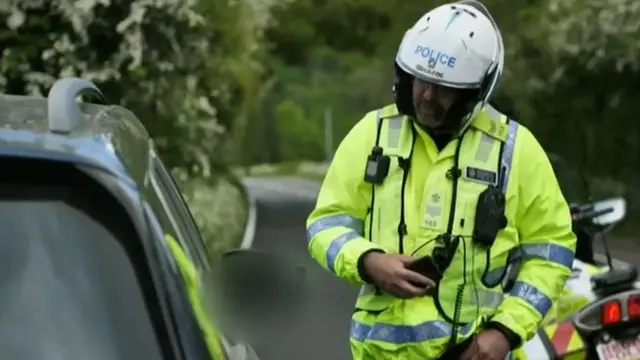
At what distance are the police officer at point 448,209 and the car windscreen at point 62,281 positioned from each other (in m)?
1.31

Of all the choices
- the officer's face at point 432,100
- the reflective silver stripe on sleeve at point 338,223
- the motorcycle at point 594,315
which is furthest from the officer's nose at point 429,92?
the motorcycle at point 594,315

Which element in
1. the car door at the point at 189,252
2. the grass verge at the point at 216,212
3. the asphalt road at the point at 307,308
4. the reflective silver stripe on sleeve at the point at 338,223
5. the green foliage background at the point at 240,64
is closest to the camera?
the car door at the point at 189,252

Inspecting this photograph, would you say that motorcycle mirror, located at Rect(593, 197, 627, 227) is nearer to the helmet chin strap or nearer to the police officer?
the police officer

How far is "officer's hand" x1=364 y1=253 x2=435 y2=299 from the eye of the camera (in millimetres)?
3727

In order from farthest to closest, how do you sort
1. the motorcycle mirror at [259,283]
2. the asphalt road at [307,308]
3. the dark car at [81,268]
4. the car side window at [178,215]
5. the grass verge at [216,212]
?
the grass verge at [216,212] < the asphalt road at [307,308] < the motorcycle mirror at [259,283] < the car side window at [178,215] < the dark car at [81,268]

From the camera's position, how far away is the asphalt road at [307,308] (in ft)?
17.0

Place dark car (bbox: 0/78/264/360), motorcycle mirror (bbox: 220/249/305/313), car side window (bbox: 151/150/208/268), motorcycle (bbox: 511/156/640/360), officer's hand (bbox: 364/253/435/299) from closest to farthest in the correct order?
dark car (bbox: 0/78/264/360), car side window (bbox: 151/150/208/268), motorcycle mirror (bbox: 220/249/305/313), officer's hand (bbox: 364/253/435/299), motorcycle (bbox: 511/156/640/360)

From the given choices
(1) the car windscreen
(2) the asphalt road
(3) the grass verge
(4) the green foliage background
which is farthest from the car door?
(4) the green foliage background

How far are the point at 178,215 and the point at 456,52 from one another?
86cm

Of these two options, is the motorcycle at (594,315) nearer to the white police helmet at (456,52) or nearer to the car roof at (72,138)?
the white police helmet at (456,52)

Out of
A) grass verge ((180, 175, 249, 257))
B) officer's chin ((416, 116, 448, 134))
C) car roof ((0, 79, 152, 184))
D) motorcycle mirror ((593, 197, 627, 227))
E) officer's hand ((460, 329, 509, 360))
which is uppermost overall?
car roof ((0, 79, 152, 184))

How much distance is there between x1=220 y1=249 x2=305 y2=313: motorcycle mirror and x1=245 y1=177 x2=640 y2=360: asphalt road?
0.16 feet

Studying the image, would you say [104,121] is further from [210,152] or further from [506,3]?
[506,3]

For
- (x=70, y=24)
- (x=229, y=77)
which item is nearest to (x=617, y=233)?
(x=229, y=77)
